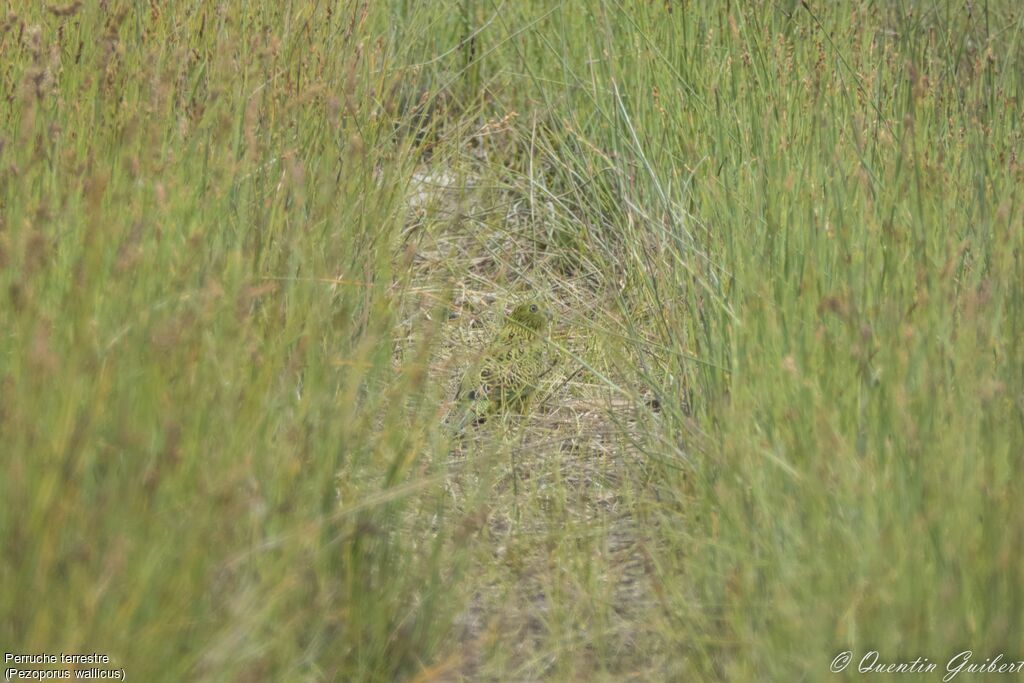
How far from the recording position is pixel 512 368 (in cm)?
358

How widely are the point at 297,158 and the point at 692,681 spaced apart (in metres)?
1.60

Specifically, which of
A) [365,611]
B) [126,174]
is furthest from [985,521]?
[126,174]

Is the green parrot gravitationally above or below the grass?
below

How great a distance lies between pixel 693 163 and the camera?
3.60 metres

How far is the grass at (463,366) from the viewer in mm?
1804

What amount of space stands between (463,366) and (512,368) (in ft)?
0.46

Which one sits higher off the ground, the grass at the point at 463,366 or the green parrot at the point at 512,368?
the grass at the point at 463,366

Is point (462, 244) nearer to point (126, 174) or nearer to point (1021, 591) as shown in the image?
point (126, 174)

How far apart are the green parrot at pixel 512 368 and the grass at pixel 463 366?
0.07 meters

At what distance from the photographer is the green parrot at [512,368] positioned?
344cm

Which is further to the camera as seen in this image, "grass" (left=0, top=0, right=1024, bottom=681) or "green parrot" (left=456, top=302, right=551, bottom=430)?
"green parrot" (left=456, top=302, right=551, bottom=430)

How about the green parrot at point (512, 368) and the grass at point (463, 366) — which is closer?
the grass at point (463, 366)

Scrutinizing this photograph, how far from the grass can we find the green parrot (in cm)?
7

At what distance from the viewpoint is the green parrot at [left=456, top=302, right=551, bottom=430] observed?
11.3ft
